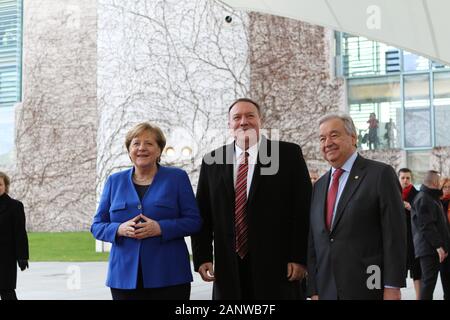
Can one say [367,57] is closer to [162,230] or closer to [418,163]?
[418,163]

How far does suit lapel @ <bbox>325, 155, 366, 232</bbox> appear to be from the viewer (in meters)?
3.17

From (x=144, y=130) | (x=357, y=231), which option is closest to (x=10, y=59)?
(x=144, y=130)

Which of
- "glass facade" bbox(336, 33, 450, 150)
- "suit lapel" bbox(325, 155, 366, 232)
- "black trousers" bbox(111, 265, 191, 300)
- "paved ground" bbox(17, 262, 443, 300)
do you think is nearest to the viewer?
"suit lapel" bbox(325, 155, 366, 232)

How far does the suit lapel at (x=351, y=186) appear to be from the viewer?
3.17 metres

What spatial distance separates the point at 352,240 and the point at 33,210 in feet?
58.9

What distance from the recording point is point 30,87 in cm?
2011

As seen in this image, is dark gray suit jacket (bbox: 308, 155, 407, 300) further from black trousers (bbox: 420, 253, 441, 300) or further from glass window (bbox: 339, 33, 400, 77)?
glass window (bbox: 339, 33, 400, 77)

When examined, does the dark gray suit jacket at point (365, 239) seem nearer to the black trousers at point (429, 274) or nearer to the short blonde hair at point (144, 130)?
the short blonde hair at point (144, 130)

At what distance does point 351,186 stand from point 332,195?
0.13 meters

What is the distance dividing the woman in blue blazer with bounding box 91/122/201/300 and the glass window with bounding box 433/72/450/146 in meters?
12.9

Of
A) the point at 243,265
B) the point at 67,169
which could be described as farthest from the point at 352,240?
the point at 67,169

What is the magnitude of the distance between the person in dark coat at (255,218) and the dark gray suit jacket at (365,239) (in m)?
0.34

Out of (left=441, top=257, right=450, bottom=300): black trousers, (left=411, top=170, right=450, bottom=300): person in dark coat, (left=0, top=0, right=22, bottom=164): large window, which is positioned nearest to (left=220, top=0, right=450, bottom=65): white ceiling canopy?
(left=411, top=170, right=450, bottom=300): person in dark coat

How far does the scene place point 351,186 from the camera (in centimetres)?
321
